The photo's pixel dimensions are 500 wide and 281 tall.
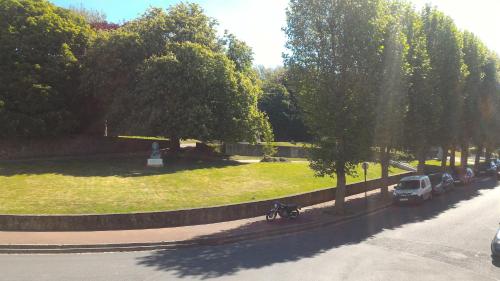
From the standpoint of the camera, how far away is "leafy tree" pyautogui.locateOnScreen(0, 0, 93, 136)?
1241 inches

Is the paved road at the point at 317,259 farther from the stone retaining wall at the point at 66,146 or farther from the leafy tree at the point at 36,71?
the stone retaining wall at the point at 66,146

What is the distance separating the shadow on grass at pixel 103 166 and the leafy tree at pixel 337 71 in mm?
11002

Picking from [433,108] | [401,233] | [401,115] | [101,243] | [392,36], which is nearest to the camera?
[101,243]

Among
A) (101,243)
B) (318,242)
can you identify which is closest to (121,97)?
(101,243)

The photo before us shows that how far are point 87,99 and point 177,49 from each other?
864 cm

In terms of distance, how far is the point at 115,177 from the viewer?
27.2 meters

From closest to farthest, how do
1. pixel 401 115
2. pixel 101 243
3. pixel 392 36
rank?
pixel 101 243 < pixel 392 36 < pixel 401 115

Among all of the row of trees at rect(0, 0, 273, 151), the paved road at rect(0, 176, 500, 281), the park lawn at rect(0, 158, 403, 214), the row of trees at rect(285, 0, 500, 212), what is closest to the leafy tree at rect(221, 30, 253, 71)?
the row of trees at rect(0, 0, 273, 151)

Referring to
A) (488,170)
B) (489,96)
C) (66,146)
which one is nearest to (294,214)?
(66,146)

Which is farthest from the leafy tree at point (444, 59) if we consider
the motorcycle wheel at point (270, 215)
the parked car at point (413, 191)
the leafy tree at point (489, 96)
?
the motorcycle wheel at point (270, 215)

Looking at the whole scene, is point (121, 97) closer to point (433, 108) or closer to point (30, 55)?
point (30, 55)

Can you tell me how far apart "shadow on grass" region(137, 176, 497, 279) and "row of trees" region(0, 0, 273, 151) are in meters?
14.9

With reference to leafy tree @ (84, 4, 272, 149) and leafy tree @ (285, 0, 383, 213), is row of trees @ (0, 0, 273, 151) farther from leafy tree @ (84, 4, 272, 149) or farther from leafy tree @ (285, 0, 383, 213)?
leafy tree @ (285, 0, 383, 213)

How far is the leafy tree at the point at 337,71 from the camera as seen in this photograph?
22969 millimetres
